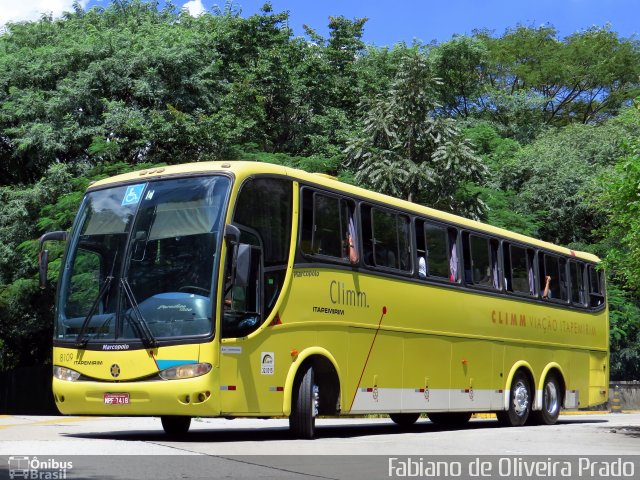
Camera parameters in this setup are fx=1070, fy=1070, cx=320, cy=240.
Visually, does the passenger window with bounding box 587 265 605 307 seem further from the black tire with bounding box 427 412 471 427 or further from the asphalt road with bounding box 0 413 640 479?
the asphalt road with bounding box 0 413 640 479

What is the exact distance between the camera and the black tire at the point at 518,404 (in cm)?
2043

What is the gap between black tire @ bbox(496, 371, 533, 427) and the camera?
67.0 feet

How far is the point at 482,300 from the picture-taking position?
63.2ft

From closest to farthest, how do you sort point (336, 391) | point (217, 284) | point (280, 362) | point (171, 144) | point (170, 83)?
point (217, 284)
point (280, 362)
point (336, 391)
point (171, 144)
point (170, 83)

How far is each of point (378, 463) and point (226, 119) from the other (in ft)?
80.5

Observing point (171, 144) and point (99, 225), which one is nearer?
point (99, 225)

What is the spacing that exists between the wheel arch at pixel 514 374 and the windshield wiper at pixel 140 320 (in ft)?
30.4

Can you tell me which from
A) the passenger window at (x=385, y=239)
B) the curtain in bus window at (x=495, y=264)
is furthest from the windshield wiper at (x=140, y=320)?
the curtain in bus window at (x=495, y=264)

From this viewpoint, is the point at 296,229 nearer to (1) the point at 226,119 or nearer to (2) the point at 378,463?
(2) the point at 378,463

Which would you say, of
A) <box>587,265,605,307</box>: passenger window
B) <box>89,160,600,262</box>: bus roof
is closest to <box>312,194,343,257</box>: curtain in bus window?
<box>89,160,600,262</box>: bus roof

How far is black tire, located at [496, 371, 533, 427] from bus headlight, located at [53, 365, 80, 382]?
31.5 ft

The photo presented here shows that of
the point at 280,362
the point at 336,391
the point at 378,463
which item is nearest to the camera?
the point at 378,463

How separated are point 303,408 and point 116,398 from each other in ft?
8.09

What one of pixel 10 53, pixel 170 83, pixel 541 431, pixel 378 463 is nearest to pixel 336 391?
pixel 378 463
